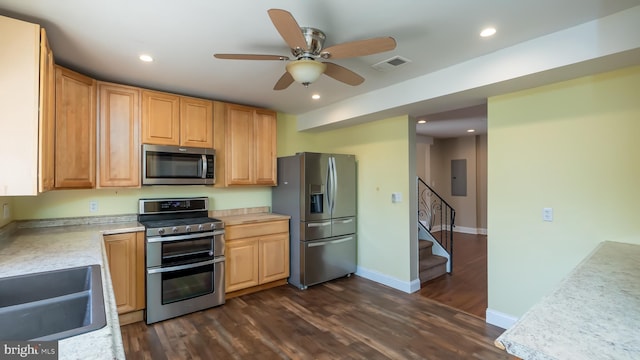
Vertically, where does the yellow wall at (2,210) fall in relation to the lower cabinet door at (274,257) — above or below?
above

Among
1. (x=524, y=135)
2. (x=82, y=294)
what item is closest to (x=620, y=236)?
(x=524, y=135)

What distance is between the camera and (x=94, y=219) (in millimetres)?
3154

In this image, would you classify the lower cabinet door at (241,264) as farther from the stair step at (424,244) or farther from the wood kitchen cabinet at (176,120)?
the stair step at (424,244)

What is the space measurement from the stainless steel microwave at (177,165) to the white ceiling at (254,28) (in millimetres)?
783

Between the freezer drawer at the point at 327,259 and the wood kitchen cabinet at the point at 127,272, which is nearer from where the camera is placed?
the wood kitchen cabinet at the point at 127,272

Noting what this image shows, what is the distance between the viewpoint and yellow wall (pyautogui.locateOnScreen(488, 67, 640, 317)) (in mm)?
2191

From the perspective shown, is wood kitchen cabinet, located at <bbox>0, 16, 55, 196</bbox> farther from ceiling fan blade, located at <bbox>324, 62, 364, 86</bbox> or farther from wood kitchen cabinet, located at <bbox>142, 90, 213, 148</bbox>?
ceiling fan blade, located at <bbox>324, 62, 364, 86</bbox>

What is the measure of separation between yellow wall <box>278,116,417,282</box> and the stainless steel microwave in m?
1.35

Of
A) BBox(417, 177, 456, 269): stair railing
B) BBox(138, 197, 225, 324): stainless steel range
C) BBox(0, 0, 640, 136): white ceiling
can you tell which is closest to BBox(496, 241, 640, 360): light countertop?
BBox(0, 0, 640, 136): white ceiling

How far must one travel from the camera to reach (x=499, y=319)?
282cm

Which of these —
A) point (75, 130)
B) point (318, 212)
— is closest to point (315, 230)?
point (318, 212)

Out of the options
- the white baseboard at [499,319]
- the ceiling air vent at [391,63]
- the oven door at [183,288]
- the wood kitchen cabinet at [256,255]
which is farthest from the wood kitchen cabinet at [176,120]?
the white baseboard at [499,319]

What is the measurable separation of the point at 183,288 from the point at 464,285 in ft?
11.2

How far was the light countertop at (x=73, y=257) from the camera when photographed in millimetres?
860
